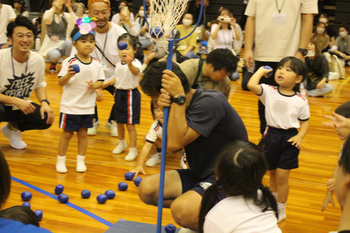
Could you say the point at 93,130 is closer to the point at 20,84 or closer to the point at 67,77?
the point at 20,84

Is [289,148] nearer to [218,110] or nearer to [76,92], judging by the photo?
[218,110]

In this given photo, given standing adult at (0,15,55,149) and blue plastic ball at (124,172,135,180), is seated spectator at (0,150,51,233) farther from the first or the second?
standing adult at (0,15,55,149)

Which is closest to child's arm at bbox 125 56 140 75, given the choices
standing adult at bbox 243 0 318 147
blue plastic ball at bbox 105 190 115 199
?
standing adult at bbox 243 0 318 147

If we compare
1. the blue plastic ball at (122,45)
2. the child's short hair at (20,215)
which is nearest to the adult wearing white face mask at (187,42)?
the blue plastic ball at (122,45)

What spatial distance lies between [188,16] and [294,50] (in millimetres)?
4709

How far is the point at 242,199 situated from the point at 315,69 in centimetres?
565

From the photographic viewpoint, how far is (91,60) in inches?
144

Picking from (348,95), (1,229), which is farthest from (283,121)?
(348,95)

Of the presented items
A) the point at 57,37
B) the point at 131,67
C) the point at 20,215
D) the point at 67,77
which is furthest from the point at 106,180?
the point at 57,37

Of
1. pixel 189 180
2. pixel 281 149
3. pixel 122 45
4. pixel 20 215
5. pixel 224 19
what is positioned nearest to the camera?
pixel 20 215

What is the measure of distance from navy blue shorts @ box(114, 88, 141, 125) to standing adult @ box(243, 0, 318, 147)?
3.75 ft

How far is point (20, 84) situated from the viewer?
3742mm

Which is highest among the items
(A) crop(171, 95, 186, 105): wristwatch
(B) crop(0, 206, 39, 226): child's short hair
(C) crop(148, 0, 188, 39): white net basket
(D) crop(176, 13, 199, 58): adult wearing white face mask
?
(C) crop(148, 0, 188, 39): white net basket

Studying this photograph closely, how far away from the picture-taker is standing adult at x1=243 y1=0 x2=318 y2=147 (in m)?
3.30
